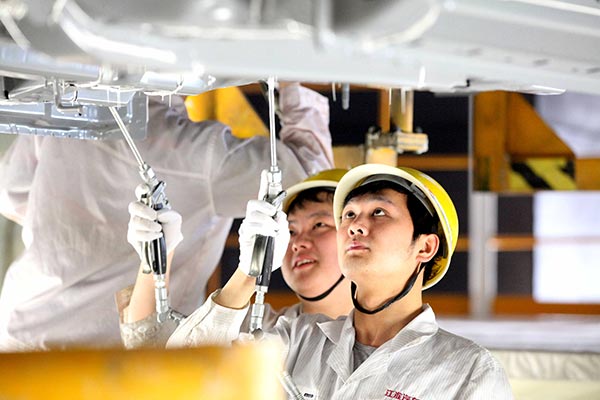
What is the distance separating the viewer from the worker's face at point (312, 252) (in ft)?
10.8

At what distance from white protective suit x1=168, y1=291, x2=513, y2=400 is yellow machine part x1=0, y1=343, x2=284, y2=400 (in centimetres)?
117

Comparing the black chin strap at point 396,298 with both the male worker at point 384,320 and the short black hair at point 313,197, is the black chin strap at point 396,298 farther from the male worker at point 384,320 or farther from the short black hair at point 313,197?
the short black hair at point 313,197

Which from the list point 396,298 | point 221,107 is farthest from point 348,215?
point 221,107

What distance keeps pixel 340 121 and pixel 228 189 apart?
4.20 metres

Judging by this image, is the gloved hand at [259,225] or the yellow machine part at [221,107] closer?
the gloved hand at [259,225]

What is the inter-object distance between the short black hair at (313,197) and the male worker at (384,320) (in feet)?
1.26

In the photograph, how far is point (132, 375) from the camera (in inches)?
51.9

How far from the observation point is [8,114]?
255 cm

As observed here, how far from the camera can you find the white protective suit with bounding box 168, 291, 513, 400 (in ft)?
8.23

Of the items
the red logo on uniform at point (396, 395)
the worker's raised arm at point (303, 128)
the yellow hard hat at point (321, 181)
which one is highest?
the worker's raised arm at point (303, 128)

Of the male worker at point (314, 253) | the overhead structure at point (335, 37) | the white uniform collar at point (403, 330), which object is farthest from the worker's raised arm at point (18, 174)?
the overhead structure at point (335, 37)

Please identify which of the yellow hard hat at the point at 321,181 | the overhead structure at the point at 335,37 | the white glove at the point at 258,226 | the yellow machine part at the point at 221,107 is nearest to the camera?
the overhead structure at the point at 335,37

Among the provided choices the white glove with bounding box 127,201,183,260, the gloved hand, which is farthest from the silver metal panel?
the gloved hand

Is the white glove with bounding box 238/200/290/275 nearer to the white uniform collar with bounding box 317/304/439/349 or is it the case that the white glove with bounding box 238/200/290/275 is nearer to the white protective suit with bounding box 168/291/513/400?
the white protective suit with bounding box 168/291/513/400
